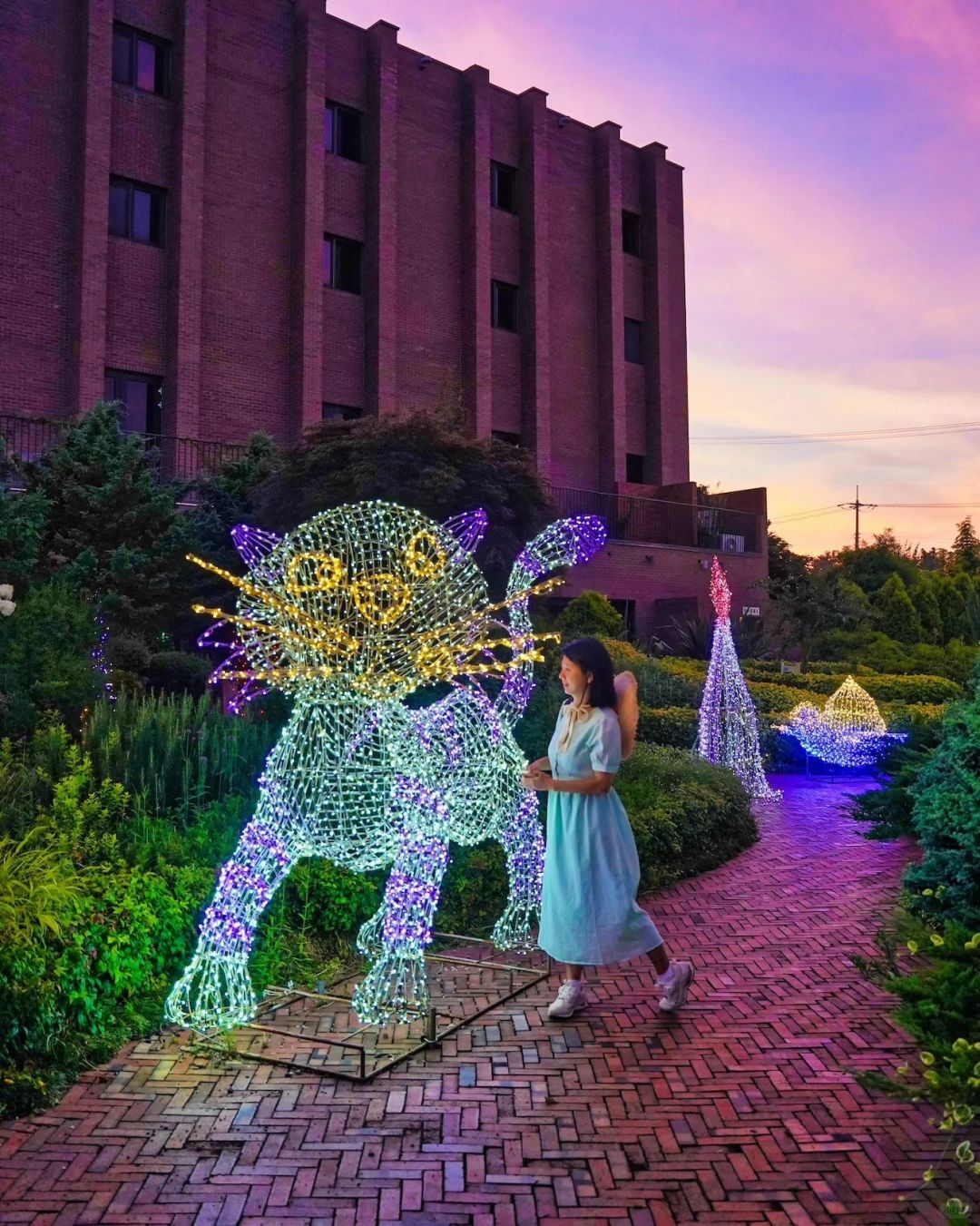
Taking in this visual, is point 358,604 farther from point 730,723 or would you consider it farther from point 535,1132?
point 730,723

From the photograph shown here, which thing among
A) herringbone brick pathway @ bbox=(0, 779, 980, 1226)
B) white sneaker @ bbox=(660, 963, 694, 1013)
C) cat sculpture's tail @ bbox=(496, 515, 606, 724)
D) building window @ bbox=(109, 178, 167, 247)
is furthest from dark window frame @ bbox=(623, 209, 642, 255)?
white sneaker @ bbox=(660, 963, 694, 1013)

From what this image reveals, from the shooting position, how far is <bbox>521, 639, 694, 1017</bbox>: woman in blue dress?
14.9 ft

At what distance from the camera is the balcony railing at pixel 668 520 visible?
2420cm

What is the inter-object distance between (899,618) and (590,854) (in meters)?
27.3

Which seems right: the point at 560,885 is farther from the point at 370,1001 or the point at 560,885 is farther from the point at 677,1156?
the point at 677,1156

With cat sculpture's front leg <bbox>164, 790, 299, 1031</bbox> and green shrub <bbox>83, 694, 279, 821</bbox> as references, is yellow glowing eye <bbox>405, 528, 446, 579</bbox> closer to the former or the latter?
cat sculpture's front leg <bbox>164, 790, 299, 1031</bbox>

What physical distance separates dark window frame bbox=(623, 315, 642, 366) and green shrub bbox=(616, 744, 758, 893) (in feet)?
62.8

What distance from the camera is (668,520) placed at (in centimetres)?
2538

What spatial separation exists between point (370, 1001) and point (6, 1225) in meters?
1.74

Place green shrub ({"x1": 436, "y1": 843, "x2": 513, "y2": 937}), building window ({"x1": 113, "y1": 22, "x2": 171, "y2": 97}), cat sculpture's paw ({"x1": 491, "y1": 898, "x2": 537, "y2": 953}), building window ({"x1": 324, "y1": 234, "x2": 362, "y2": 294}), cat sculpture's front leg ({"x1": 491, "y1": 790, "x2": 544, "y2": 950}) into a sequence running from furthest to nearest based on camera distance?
1. building window ({"x1": 324, "y1": 234, "x2": 362, "y2": 294})
2. building window ({"x1": 113, "y1": 22, "x2": 171, "y2": 97})
3. green shrub ({"x1": 436, "y1": 843, "x2": 513, "y2": 937})
4. cat sculpture's paw ({"x1": 491, "y1": 898, "x2": 537, "y2": 953})
5. cat sculpture's front leg ({"x1": 491, "y1": 790, "x2": 544, "y2": 950})

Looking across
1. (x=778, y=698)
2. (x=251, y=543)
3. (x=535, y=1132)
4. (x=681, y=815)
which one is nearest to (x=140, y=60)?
(x=778, y=698)

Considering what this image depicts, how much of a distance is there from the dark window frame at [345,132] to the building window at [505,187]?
376 cm

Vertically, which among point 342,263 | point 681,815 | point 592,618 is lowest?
point 681,815

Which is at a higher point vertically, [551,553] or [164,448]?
[164,448]
